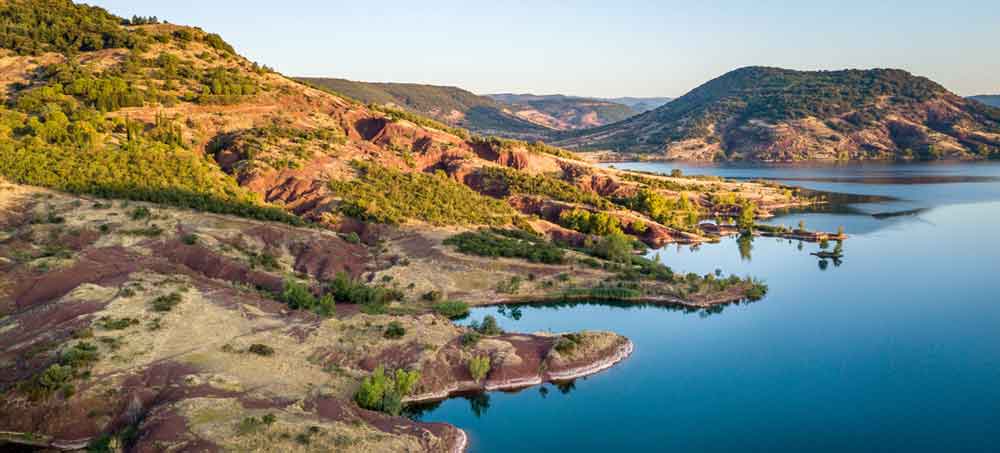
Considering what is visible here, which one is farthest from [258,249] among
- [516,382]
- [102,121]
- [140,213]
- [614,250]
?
[614,250]

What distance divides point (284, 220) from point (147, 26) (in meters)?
64.3

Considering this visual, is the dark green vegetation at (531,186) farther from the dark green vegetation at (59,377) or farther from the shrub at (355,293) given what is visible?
the dark green vegetation at (59,377)

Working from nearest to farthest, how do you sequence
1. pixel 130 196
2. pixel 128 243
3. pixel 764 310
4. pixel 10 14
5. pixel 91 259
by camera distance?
1. pixel 91 259
2. pixel 128 243
3. pixel 764 310
4. pixel 130 196
5. pixel 10 14

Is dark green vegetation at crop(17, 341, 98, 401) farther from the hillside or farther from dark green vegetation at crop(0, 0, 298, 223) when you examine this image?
dark green vegetation at crop(0, 0, 298, 223)

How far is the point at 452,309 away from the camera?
201 feet

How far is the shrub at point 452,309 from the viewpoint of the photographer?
60719 millimetres

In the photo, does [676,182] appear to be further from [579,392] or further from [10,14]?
[10,14]

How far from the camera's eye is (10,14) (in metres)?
104

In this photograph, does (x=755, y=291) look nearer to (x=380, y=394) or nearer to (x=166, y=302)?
(x=380, y=394)

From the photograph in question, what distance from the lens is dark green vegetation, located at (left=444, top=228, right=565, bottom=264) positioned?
74.8 meters

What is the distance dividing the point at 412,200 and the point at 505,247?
1976 centimetres

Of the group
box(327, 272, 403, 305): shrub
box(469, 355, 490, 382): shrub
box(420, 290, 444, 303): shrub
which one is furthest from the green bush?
box(469, 355, 490, 382): shrub

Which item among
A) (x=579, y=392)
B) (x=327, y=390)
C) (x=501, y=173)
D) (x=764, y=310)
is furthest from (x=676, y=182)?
(x=327, y=390)

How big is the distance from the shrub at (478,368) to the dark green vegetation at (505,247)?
29501 millimetres
